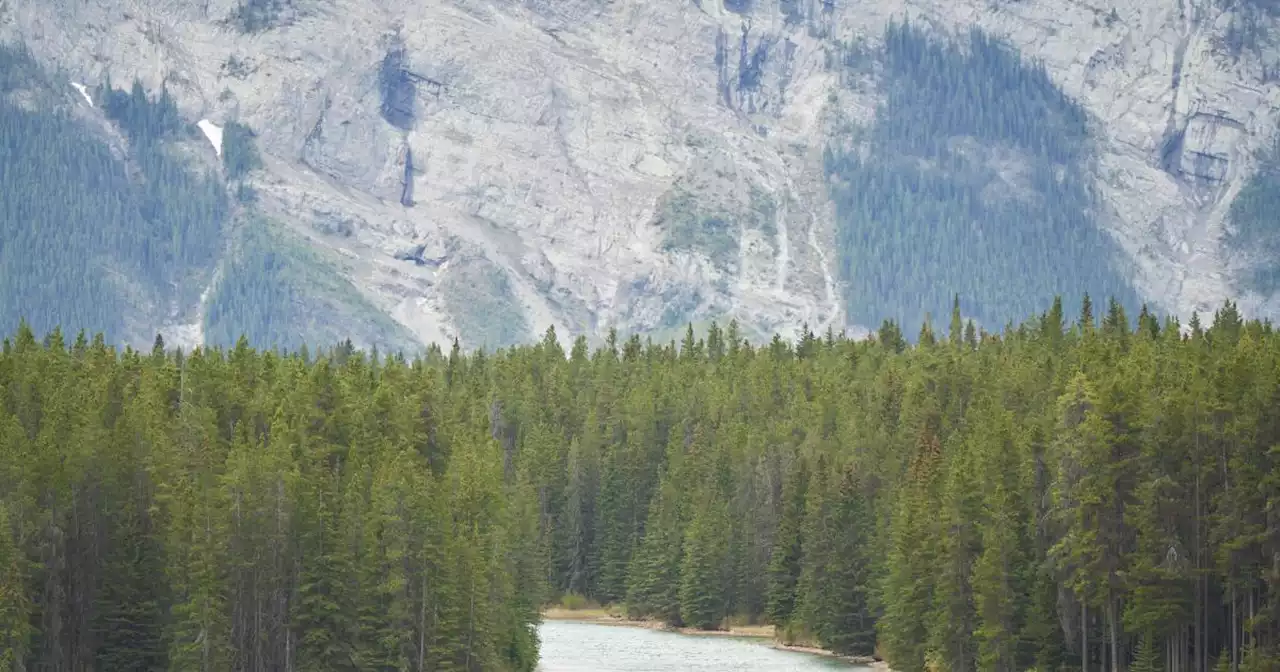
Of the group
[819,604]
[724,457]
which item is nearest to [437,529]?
[819,604]

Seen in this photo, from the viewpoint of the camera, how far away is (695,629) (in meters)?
179

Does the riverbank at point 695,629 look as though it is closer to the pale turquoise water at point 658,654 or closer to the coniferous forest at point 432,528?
the pale turquoise water at point 658,654

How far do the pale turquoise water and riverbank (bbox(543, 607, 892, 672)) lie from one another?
Answer: 144 centimetres

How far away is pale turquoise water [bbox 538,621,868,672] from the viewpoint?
5586 inches

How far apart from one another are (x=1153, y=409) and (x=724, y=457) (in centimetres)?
8444

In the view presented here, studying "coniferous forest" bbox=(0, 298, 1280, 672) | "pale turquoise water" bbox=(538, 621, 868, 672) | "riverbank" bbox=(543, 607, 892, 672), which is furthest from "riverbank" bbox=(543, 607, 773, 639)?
"coniferous forest" bbox=(0, 298, 1280, 672)

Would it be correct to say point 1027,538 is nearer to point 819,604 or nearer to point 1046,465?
point 1046,465

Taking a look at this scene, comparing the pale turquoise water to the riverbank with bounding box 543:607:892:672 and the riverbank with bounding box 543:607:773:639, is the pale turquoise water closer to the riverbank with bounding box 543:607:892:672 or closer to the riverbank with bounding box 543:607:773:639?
the riverbank with bounding box 543:607:892:672

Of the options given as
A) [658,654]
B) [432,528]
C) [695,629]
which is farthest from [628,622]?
[432,528]

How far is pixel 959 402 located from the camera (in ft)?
555

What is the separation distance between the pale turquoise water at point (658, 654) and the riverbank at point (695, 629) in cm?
A: 144

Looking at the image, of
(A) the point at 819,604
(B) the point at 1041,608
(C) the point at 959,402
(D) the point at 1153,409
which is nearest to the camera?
(D) the point at 1153,409

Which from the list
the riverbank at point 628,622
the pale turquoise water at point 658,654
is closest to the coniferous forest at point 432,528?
the pale turquoise water at point 658,654

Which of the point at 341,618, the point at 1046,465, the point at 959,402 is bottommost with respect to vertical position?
the point at 341,618
